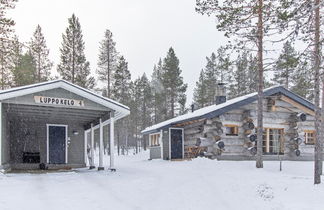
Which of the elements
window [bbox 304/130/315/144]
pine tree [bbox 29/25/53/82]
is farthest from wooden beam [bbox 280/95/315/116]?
pine tree [bbox 29/25/53/82]

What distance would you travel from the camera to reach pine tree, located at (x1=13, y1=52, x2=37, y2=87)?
30.0 meters

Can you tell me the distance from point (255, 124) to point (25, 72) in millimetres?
22174

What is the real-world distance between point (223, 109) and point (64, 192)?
12.4 meters

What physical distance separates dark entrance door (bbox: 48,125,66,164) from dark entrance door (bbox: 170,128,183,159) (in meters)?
7.92

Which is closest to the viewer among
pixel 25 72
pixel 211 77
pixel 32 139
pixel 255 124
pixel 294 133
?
pixel 32 139

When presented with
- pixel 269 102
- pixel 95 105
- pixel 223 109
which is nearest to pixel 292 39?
pixel 95 105

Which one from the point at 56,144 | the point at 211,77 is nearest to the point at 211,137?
the point at 56,144

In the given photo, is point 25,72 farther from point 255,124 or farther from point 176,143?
point 255,124

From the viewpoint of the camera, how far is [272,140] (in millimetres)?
21391

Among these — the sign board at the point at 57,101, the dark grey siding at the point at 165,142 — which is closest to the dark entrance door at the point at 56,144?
the sign board at the point at 57,101

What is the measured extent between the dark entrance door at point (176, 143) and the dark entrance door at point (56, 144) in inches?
312

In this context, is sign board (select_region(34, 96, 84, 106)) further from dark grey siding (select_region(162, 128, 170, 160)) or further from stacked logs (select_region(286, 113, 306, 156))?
stacked logs (select_region(286, 113, 306, 156))

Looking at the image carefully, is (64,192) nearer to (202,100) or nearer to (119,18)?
(202,100)

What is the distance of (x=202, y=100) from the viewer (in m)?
41.6
